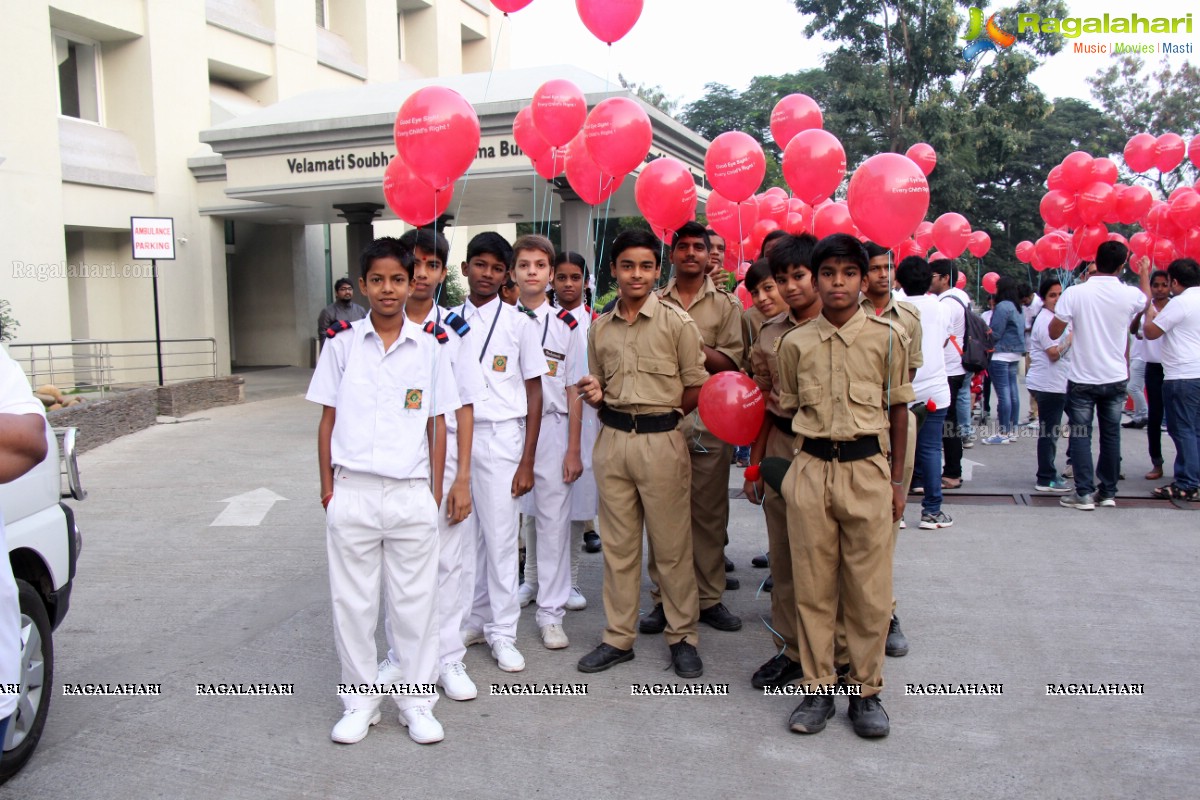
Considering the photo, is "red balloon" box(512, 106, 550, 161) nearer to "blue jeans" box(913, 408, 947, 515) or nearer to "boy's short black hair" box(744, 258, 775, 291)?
"boy's short black hair" box(744, 258, 775, 291)

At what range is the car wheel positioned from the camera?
3.02 metres

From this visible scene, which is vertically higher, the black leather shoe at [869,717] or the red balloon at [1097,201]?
the red balloon at [1097,201]

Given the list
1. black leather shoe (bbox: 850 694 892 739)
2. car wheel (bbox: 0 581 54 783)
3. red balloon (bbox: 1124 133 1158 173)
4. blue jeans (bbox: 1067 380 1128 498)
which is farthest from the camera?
red balloon (bbox: 1124 133 1158 173)

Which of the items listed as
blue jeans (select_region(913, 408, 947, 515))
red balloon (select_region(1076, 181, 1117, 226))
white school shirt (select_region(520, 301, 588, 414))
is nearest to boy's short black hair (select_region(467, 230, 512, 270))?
white school shirt (select_region(520, 301, 588, 414))

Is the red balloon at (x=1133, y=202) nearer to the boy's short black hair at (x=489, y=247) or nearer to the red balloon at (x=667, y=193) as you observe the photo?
Result: the red balloon at (x=667, y=193)

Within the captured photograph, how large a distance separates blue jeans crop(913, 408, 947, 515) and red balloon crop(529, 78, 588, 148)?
3116 mm

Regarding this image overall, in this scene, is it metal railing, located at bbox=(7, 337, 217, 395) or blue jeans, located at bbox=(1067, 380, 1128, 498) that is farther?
metal railing, located at bbox=(7, 337, 217, 395)

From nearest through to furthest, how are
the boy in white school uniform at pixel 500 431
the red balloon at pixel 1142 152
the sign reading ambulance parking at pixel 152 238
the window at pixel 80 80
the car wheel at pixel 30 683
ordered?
the car wheel at pixel 30 683, the boy in white school uniform at pixel 500 431, the red balloon at pixel 1142 152, the sign reading ambulance parking at pixel 152 238, the window at pixel 80 80

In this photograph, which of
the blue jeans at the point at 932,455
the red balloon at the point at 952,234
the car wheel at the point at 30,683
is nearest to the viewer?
the car wheel at the point at 30,683

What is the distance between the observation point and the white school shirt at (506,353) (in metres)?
4.04

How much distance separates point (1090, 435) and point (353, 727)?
5782 mm

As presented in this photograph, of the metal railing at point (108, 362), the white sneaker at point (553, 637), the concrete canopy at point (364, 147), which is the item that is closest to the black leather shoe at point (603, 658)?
the white sneaker at point (553, 637)

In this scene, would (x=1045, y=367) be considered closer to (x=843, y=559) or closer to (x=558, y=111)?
(x=558, y=111)

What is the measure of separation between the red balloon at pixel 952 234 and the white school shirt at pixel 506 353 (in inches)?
213
